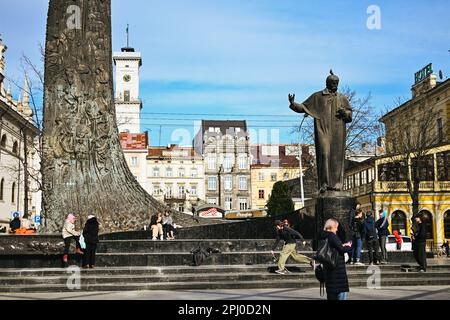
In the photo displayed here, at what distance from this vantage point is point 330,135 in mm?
13578

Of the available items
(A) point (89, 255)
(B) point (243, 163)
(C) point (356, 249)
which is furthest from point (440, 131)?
(B) point (243, 163)

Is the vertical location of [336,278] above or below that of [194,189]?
below

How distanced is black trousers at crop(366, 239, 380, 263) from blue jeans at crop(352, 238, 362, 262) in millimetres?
224

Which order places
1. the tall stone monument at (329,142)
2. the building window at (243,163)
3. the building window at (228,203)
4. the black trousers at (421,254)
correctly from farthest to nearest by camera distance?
the building window at (243,163) < the building window at (228,203) < the tall stone monument at (329,142) < the black trousers at (421,254)

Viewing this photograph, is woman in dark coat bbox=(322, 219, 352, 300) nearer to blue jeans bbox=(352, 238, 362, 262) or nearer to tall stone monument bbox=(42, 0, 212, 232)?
blue jeans bbox=(352, 238, 362, 262)

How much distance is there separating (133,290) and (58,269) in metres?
2.20

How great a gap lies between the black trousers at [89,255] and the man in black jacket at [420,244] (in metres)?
7.13

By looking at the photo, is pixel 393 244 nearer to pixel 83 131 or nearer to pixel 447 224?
pixel 83 131

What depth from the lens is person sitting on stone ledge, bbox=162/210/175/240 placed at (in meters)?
17.0

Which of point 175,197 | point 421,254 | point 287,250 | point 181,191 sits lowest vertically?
point 421,254

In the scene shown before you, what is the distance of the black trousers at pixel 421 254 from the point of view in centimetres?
1260

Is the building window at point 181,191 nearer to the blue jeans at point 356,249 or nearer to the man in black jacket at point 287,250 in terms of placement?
the blue jeans at point 356,249

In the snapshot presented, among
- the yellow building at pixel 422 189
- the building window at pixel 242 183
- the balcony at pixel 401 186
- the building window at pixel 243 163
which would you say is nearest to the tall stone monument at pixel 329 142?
the yellow building at pixel 422 189

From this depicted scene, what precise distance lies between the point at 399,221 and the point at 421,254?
37.1 metres
